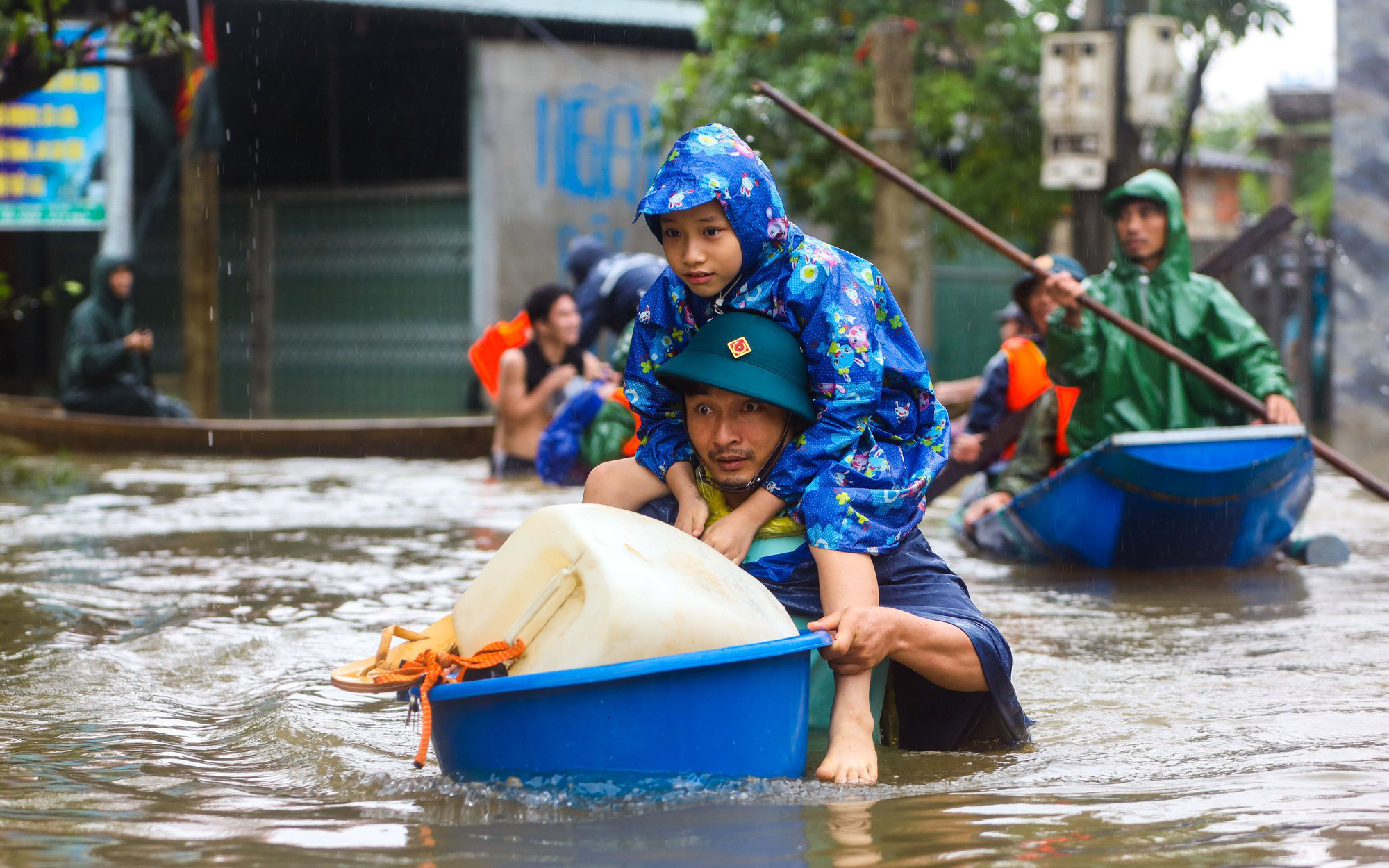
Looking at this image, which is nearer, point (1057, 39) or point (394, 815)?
point (394, 815)

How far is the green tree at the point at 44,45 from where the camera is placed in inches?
285

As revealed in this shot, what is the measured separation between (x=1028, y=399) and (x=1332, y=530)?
164 cm

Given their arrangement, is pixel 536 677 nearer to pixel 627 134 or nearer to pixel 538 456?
pixel 538 456

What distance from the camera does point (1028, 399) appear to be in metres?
7.96

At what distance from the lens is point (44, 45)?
7.19 m

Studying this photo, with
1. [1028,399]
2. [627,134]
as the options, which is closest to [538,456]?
[1028,399]

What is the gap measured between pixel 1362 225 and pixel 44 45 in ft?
33.6

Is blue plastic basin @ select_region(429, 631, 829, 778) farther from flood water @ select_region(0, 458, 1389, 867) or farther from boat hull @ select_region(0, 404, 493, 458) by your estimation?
boat hull @ select_region(0, 404, 493, 458)

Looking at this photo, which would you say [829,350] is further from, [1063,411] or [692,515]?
[1063,411]

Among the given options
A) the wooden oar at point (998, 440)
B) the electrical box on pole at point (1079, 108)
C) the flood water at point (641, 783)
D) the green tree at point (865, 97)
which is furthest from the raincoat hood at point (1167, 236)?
the green tree at point (865, 97)

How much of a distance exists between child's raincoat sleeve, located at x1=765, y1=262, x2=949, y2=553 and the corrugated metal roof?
12.0 m

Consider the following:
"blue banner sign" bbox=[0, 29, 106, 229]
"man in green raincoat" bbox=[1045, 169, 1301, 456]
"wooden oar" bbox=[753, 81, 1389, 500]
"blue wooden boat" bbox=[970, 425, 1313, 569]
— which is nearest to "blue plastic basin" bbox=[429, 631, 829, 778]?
"wooden oar" bbox=[753, 81, 1389, 500]

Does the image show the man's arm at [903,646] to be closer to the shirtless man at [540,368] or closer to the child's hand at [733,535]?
the child's hand at [733,535]

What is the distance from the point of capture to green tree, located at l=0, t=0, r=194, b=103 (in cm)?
723
